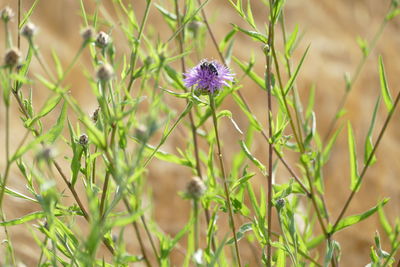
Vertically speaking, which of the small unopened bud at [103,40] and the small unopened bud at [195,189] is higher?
the small unopened bud at [103,40]

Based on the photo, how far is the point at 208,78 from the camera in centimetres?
62

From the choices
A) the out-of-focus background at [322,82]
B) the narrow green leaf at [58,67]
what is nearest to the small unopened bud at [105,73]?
the narrow green leaf at [58,67]

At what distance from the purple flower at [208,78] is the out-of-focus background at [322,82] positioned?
2.41ft

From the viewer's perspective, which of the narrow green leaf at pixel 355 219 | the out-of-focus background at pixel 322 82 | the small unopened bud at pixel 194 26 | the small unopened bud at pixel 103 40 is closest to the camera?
the small unopened bud at pixel 103 40

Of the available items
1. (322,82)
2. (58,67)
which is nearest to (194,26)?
(58,67)

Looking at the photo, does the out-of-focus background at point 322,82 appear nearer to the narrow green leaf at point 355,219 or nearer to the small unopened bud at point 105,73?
the narrow green leaf at point 355,219

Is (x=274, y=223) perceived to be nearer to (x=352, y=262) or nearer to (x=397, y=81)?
(x=352, y=262)

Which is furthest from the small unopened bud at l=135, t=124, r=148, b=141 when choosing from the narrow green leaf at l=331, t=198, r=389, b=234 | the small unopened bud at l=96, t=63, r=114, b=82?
the narrow green leaf at l=331, t=198, r=389, b=234

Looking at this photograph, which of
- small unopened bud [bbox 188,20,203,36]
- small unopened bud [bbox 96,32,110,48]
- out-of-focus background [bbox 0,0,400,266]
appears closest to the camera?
small unopened bud [bbox 96,32,110,48]

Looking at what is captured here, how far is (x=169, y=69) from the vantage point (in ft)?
2.39

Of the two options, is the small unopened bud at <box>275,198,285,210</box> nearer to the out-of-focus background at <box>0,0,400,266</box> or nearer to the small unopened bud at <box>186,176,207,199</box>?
the small unopened bud at <box>186,176,207,199</box>

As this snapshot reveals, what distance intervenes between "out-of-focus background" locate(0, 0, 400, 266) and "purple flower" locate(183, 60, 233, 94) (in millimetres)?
734

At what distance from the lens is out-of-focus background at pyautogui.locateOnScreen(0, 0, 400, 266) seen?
55.1 inches

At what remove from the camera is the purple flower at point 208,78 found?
2.02 ft
